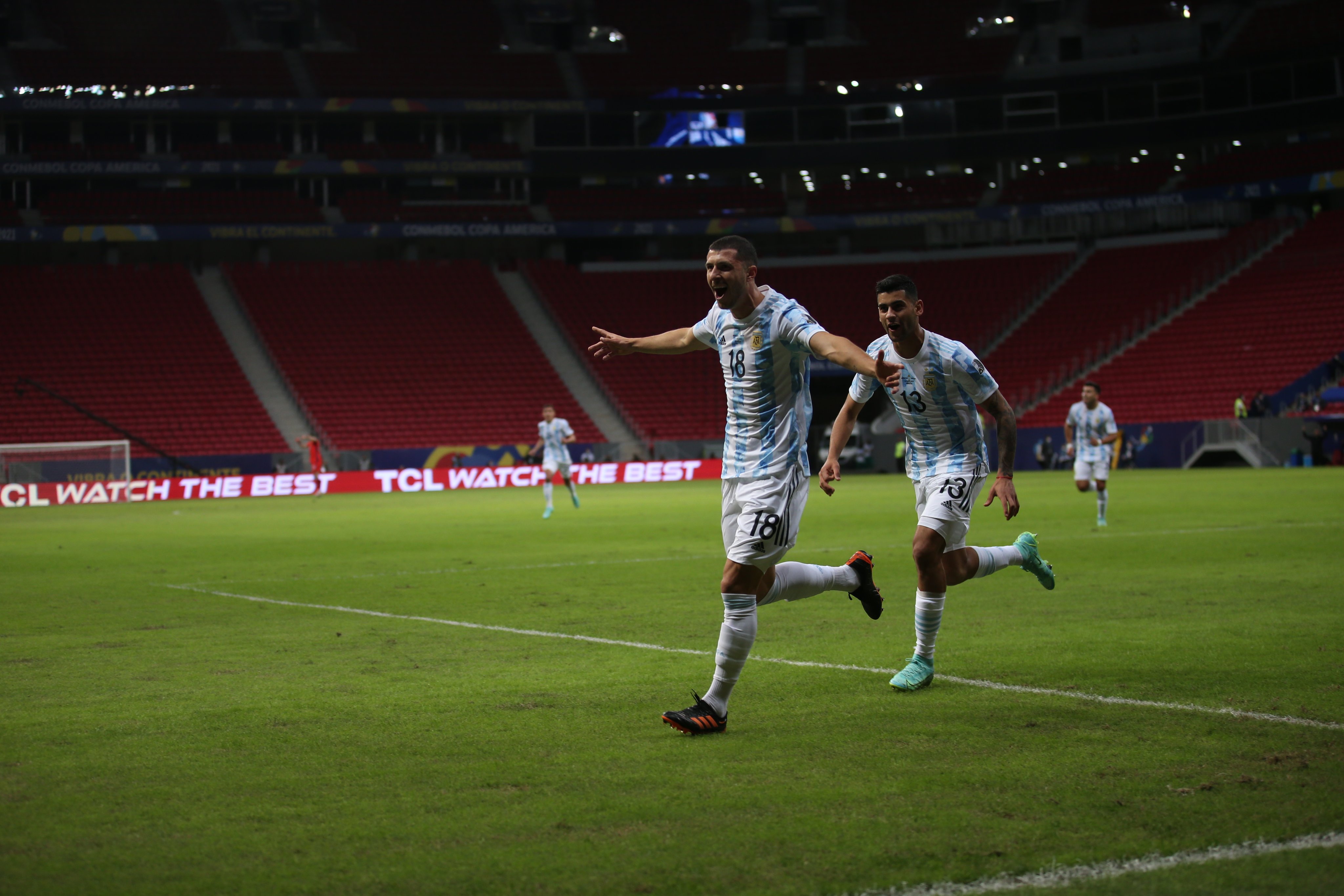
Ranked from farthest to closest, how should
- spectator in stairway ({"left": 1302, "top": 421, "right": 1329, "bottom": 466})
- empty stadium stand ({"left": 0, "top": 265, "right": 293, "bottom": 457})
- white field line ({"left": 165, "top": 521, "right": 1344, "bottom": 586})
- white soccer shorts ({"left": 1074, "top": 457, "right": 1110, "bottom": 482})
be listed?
empty stadium stand ({"left": 0, "top": 265, "right": 293, "bottom": 457}), spectator in stairway ({"left": 1302, "top": 421, "right": 1329, "bottom": 466}), white soccer shorts ({"left": 1074, "top": 457, "right": 1110, "bottom": 482}), white field line ({"left": 165, "top": 521, "right": 1344, "bottom": 586})

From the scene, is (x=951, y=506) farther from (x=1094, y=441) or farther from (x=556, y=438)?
(x=556, y=438)

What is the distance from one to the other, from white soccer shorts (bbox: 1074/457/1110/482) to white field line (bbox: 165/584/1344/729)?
1274 cm

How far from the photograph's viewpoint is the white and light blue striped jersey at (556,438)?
91.1 ft

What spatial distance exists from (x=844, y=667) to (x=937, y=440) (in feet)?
5.12

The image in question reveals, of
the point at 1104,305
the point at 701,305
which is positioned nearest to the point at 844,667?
the point at 701,305

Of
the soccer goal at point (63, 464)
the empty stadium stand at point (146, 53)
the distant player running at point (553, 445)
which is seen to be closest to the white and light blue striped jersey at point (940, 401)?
the distant player running at point (553, 445)

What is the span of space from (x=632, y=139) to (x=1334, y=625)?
173ft

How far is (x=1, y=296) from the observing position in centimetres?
5041

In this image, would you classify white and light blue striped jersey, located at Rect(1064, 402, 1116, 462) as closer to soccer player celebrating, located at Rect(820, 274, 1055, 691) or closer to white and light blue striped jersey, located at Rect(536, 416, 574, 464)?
white and light blue striped jersey, located at Rect(536, 416, 574, 464)

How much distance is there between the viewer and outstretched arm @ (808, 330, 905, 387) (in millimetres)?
5738

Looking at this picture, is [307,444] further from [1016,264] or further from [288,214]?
[1016,264]

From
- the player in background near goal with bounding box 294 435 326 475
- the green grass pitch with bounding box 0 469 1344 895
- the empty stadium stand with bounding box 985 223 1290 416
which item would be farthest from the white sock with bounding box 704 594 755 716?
the empty stadium stand with bounding box 985 223 1290 416

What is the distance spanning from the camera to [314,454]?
3819cm

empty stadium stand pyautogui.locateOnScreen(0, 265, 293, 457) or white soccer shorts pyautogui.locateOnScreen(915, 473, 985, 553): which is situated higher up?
empty stadium stand pyautogui.locateOnScreen(0, 265, 293, 457)
